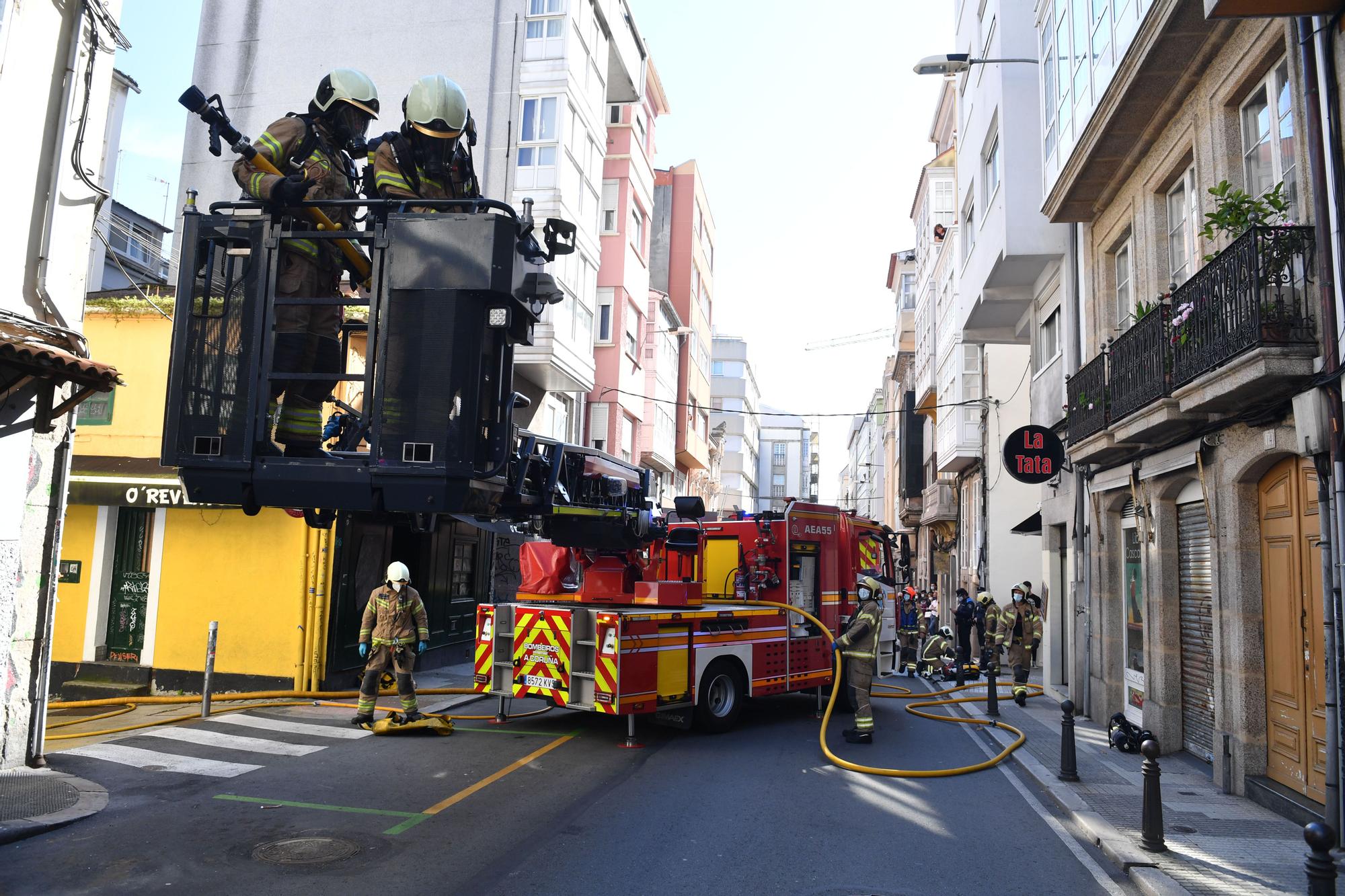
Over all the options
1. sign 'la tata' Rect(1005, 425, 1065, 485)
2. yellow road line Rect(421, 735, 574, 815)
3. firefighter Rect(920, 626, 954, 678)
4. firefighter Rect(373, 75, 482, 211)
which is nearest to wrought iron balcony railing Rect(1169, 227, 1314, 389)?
sign 'la tata' Rect(1005, 425, 1065, 485)

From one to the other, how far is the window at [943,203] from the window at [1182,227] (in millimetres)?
23247

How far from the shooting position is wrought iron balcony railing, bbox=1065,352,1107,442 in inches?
459

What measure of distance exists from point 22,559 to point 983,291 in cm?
1521

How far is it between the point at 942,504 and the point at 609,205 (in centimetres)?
1671

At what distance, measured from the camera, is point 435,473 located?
4539 mm

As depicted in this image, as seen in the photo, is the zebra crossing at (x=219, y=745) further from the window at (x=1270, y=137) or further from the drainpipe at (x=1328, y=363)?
the window at (x=1270, y=137)

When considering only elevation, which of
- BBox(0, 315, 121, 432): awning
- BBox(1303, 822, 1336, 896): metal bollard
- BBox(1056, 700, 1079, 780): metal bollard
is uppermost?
BBox(0, 315, 121, 432): awning

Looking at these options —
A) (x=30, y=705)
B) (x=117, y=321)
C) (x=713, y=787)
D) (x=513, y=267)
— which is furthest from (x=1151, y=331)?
(x=117, y=321)

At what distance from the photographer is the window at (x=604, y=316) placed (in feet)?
93.2

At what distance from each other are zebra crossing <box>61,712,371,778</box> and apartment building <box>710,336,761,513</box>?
64218 millimetres

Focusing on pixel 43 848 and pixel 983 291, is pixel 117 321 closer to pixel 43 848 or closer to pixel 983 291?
pixel 43 848

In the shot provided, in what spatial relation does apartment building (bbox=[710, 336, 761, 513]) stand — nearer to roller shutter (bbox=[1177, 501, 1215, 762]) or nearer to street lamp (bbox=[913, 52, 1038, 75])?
street lamp (bbox=[913, 52, 1038, 75])

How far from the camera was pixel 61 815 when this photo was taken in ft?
22.2

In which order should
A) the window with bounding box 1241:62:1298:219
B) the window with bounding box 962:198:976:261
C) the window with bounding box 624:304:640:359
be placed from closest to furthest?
1. the window with bounding box 1241:62:1298:219
2. the window with bounding box 962:198:976:261
3. the window with bounding box 624:304:640:359
